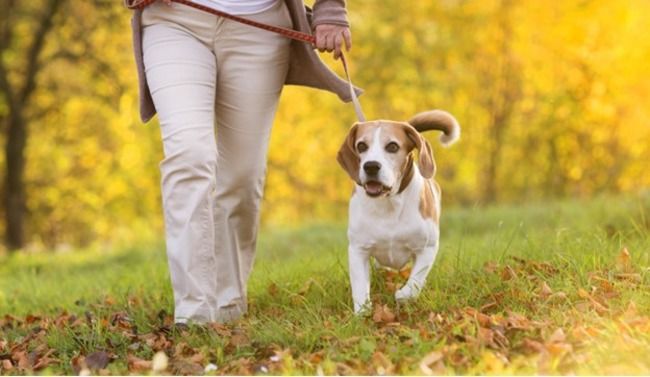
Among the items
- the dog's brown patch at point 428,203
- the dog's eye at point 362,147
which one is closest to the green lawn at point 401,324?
the dog's brown patch at point 428,203

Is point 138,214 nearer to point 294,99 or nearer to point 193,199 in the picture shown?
point 294,99

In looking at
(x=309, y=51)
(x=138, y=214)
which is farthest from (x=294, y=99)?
(x=309, y=51)

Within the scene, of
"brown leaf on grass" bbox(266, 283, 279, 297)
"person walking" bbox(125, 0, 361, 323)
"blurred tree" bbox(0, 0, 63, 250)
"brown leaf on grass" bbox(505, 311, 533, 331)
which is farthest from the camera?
"blurred tree" bbox(0, 0, 63, 250)

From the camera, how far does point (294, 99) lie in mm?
18953

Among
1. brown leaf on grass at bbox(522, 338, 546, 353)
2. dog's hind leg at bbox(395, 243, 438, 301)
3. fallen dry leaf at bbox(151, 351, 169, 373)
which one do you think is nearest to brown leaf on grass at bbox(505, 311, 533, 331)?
brown leaf on grass at bbox(522, 338, 546, 353)

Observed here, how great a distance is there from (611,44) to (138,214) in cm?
926

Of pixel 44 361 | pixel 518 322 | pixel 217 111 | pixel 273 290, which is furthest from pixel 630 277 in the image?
pixel 44 361

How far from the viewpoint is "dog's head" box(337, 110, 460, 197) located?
4301 millimetres

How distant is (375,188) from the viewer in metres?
4.31

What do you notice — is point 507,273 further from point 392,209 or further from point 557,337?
point 557,337

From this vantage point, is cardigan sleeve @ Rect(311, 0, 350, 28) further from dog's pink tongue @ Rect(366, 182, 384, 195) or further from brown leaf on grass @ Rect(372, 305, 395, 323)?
brown leaf on grass @ Rect(372, 305, 395, 323)

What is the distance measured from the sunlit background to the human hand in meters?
7.58

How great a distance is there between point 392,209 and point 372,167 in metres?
0.33

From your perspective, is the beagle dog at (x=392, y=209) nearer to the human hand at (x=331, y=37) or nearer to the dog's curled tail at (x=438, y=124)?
the dog's curled tail at (x=438, y=124)
